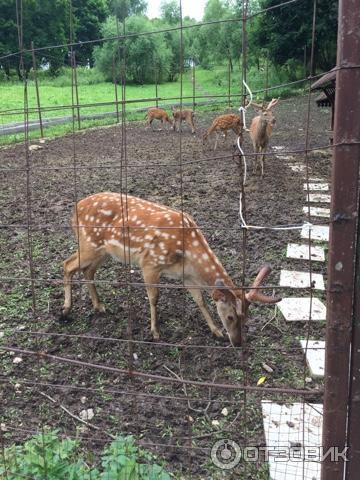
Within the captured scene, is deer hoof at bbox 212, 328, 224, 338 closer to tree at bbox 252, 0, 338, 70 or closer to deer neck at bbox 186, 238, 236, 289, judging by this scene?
deer neck at bbox 186, 238, 236, 289

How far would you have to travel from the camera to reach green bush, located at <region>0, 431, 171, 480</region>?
201 centimetres

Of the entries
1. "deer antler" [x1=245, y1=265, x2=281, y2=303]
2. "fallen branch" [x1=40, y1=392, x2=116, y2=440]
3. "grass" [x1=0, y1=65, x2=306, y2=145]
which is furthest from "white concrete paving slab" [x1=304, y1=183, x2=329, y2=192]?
"grass" [x1=0, y1=65, x2=306, y2=145]

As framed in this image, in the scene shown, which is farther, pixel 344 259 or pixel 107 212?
pixel 107 212

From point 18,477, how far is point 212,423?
1058mm

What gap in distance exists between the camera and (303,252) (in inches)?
197

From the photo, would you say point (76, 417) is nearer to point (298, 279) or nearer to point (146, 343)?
point (146, 343)

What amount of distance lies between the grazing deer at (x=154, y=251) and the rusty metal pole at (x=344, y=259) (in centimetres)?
159

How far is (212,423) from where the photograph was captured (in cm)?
275

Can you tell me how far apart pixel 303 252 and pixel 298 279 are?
0.61 metres

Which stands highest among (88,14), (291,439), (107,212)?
(88,14)

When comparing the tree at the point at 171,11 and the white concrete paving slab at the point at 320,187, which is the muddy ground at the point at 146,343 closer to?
the white concrete paving slab at the point at 320,187

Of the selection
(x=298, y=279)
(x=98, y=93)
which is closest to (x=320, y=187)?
(x=298, y=279)

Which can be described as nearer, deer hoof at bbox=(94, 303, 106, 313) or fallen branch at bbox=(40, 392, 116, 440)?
fallen branch at bbox=(40, 392, 116, 440)

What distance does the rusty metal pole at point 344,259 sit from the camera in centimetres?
154
